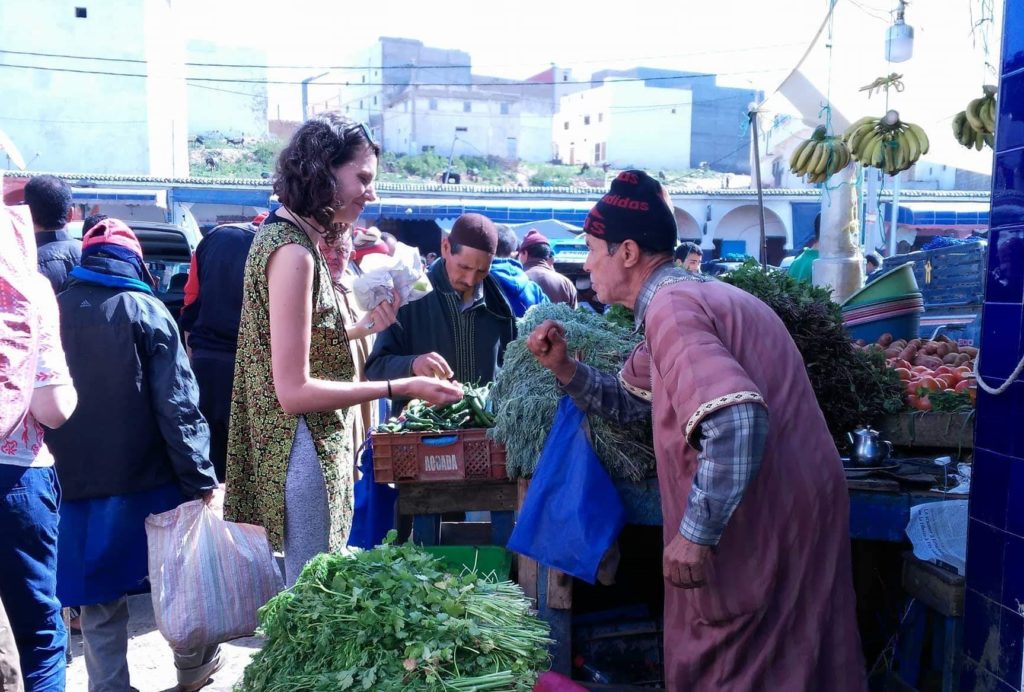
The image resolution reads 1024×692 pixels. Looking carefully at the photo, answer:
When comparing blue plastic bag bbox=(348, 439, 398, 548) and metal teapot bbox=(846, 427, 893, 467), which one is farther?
blue plastic bag bbox=(348, 439, 398, 548)

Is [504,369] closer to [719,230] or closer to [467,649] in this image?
[467,649]

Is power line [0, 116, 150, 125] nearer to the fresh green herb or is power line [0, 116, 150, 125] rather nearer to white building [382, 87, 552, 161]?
white building [382, 87, 552, 161]

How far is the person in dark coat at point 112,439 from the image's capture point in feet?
11.6

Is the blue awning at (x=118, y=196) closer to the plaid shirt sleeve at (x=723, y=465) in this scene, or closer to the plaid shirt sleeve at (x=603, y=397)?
the plaid shirt sleeve at (x=603, y=397)

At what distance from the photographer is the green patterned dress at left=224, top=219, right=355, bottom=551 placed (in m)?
→ 2.56

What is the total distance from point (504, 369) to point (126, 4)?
3919 cm

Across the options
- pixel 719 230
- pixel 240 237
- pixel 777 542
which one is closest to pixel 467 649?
pixel 777 542

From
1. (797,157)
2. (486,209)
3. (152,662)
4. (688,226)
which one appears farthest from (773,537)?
(688,226)

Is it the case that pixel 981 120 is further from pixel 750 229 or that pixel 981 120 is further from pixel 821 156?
pixel 750 229

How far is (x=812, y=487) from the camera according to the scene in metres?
2.16

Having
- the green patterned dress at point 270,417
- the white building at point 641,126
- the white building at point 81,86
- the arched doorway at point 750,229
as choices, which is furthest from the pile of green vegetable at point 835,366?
the white building at point 641,126

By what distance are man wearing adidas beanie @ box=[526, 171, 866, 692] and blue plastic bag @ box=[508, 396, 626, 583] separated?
0.64 m

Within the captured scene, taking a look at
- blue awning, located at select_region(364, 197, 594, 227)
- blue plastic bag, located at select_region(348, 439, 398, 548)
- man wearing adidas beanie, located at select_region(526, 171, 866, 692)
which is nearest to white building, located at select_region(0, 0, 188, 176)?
blue awning, located at select_region(364, 197, 594, 227)

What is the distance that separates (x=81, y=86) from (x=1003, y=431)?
40348mm
